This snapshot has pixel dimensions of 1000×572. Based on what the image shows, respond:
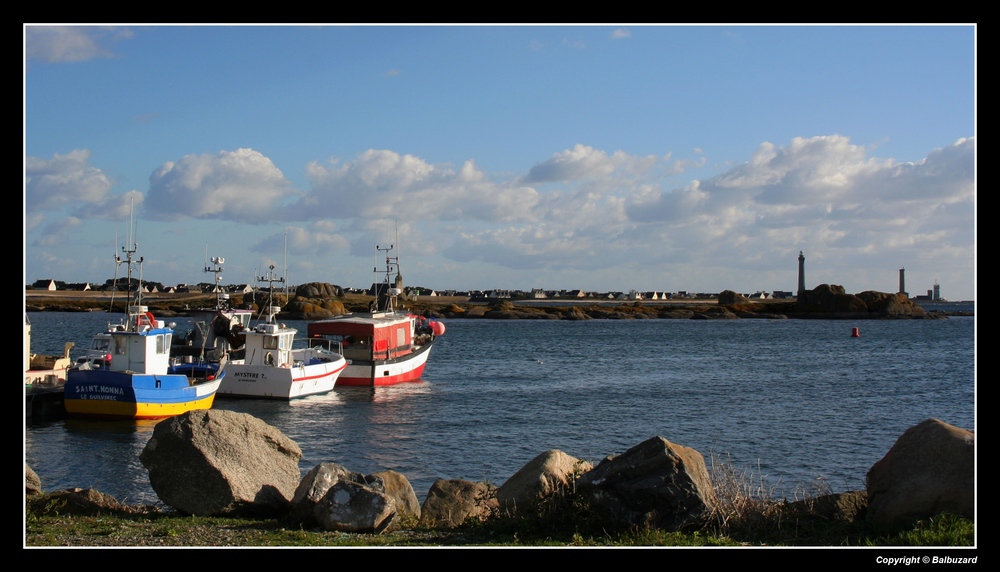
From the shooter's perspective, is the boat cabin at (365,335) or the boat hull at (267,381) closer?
the boat hull at (267,381)

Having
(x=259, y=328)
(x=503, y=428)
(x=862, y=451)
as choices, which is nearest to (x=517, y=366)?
(x=259, y=328)

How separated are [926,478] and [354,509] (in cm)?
758

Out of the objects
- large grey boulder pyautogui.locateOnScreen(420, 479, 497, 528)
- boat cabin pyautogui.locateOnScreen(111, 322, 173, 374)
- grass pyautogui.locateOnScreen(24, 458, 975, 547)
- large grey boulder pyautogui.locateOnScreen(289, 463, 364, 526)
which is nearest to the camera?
grass pyautogui.locateOnScreen(24, 458, 975, 547)

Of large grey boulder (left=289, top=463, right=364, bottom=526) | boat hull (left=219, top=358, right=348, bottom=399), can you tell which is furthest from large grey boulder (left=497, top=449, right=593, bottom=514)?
boat hull (left=219, top=358, right=348, bottom=399)

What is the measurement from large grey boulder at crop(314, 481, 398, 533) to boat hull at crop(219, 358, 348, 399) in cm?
2762

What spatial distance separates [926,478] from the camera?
425 inches

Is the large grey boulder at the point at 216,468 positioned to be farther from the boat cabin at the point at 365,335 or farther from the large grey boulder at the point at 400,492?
the boat cabin at the point at 365,335

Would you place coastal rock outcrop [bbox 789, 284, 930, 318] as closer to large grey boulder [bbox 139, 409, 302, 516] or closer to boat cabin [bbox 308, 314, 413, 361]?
boat cabin [bbox 308, 314, 413, 361]

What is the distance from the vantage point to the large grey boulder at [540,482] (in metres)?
11.4

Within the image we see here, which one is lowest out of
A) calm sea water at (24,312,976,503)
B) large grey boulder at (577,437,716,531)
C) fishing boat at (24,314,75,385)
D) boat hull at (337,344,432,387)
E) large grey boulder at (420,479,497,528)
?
calm sea water at (24,312,976,503)

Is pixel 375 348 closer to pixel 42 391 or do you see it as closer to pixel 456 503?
pixel 42 391

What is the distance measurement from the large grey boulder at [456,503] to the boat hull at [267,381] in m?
25.3

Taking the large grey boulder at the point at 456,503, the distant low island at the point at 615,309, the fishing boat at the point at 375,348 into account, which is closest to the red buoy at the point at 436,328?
the fishing boat at the point at 375,348

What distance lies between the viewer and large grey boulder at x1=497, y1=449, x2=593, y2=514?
11.4 metres
